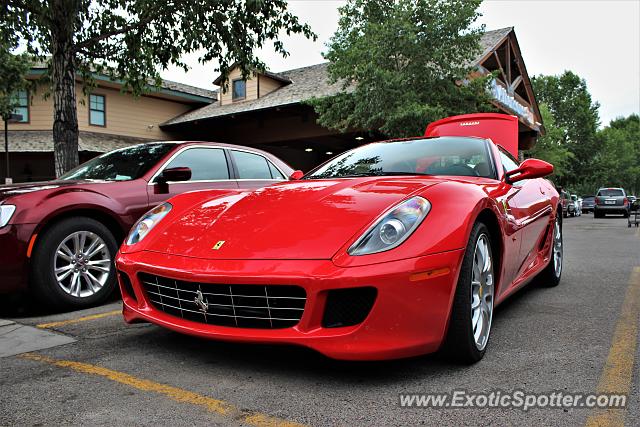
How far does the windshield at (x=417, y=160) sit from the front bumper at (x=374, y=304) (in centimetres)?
126

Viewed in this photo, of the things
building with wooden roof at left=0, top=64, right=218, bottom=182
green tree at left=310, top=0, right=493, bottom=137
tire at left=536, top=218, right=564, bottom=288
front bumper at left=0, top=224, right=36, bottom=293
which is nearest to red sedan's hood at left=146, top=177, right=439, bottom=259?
front bumper at left=0, top=224, right=36, bottom=293

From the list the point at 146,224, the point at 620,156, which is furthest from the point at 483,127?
the point at 620,156

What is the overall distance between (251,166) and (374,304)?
12.6 ft

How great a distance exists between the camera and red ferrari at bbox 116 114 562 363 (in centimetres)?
230

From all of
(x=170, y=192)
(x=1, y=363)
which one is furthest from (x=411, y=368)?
(x=170, y=192)

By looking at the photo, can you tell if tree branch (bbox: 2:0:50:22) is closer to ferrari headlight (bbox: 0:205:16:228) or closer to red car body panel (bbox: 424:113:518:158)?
ferrari headlight (bbox: 0:205:16:228)

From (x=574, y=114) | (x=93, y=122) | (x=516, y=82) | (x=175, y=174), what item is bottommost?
(x=175, y=174)

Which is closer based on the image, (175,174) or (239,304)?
(239,304)

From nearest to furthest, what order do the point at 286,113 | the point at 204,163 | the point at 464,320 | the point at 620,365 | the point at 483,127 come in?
the point at 464,320
the point at 620,365
the point at 204,163
the point at 483,127
the point at 286,113

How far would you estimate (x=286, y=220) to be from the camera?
2729mm

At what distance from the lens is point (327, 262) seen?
2340 millimetres

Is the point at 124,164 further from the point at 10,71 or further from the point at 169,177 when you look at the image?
the point at 10,71

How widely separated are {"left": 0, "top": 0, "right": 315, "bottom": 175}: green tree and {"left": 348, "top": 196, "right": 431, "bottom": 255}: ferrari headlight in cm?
656

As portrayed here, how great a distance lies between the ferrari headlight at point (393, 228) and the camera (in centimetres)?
240
